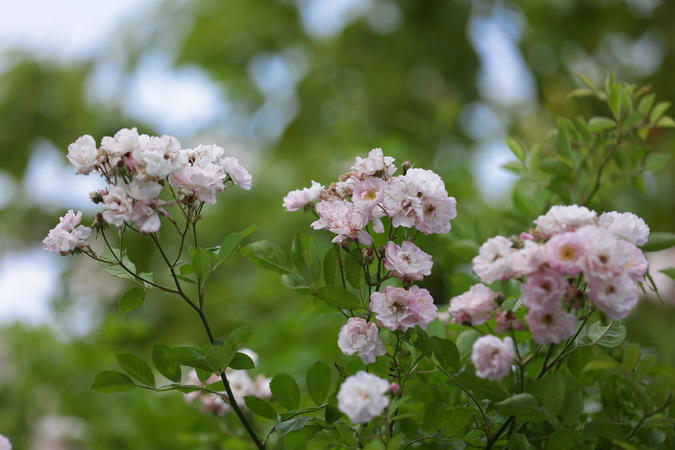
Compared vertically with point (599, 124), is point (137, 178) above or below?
above

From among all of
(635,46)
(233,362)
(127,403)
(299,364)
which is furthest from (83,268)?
(635,46)

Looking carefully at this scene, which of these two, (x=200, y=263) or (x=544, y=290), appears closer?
(x=544, y=290)

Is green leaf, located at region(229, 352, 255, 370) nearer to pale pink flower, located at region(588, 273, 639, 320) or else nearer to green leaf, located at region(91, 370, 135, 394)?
green leaf, located at region(91, 370, 135, 394)

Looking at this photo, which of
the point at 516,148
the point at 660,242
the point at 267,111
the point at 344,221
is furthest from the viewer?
the point at 267,111

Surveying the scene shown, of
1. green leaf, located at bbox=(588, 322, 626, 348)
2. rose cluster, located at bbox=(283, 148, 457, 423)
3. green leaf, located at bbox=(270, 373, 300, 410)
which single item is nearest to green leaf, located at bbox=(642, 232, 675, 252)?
green leaf, located at bbox=(588, 322, 626, 348)

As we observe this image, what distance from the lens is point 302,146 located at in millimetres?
3156

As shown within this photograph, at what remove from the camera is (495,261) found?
53 centimetres

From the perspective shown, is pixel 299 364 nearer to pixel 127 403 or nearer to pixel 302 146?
pixel 127 403

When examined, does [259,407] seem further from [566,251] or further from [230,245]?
[566,251]

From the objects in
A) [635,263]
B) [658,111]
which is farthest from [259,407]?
[658,111]

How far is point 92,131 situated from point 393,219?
2768mm

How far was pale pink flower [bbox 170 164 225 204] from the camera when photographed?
1.95ft

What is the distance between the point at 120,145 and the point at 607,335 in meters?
0.44

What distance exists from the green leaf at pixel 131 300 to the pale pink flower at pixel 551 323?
34cm
